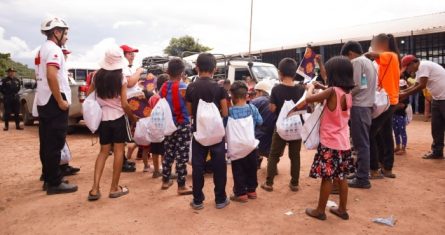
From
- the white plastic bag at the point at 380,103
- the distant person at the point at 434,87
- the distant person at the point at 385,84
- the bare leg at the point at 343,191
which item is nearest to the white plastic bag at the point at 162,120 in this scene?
the bare leg at the point at 343,191

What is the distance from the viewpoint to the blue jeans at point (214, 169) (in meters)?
3.78

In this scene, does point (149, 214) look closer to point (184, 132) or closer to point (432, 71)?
point (184, 132)

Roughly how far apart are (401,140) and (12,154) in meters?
7.60

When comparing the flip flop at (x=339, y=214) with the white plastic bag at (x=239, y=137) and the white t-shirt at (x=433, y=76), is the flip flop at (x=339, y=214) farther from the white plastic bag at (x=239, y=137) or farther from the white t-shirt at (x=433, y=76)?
the white t-shirt at (x=433, y=76)

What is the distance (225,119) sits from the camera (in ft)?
13.4

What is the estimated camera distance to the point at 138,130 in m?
5.02

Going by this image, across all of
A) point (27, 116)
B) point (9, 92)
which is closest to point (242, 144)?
point (9, 92)

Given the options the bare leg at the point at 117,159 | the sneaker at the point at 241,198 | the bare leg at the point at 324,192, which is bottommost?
the sneaker at the point at 241,198

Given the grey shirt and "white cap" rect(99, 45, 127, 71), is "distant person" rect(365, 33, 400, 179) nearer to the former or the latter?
the grey shirt

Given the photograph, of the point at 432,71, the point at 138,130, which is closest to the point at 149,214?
the point at 138,130

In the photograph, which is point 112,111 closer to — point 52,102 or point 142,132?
point 52,102

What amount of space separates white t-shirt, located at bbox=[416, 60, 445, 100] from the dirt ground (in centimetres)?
123

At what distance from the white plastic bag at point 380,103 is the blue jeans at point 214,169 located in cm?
205

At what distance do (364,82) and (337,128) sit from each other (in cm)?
111
